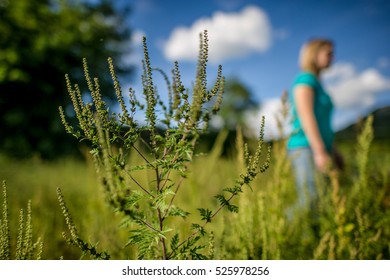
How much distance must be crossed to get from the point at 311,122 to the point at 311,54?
71cm

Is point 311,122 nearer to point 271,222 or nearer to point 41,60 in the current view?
point 271,222

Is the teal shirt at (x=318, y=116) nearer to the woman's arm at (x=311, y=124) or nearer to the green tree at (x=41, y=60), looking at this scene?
the woman's arm at (x=311, y=124)

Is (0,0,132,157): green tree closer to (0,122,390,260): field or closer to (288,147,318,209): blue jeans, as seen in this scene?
(0,122,390,260): field

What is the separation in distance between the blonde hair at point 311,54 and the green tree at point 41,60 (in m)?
3.83

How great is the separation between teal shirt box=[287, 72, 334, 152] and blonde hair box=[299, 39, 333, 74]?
5.3 inches

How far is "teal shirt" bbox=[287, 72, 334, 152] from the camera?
2.85 meters

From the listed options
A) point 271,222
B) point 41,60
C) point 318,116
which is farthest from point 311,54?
point 41,60

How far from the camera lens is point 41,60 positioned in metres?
6.96

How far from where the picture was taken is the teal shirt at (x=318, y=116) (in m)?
2.85

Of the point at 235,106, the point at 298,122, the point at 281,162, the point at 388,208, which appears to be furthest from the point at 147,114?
the point at 235,106

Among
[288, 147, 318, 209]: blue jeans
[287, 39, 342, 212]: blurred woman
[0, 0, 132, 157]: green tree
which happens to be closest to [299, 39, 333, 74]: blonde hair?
[287, 39, 342, 212]: blurred woman

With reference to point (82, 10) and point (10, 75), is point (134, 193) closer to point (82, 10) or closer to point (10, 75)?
point (10, 75)
